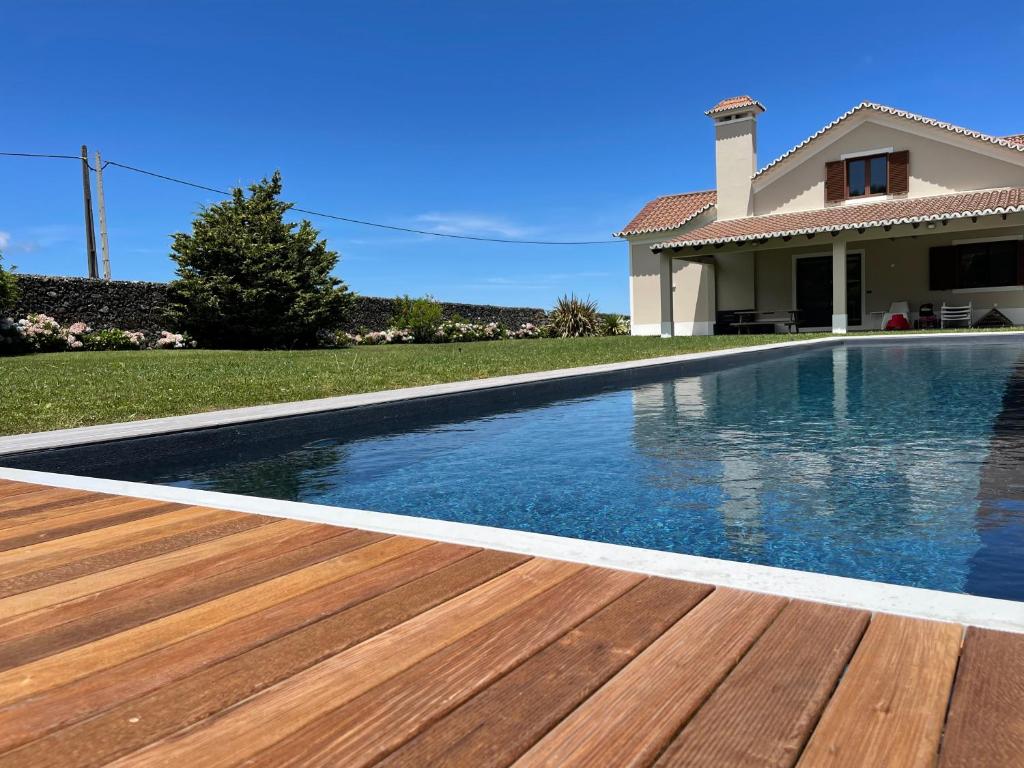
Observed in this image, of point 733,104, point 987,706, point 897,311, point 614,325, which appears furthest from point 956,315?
point 987,706

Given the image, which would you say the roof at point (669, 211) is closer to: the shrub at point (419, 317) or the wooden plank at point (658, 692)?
the shrub at point (419, 317)

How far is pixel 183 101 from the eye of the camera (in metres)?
30.4

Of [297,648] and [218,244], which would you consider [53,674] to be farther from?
[218,244]

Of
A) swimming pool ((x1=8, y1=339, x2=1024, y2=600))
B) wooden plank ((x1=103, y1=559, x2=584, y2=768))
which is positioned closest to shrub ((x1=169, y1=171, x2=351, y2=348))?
swimming pool ((x1=8, y1=339, x2=1024, y2=600))

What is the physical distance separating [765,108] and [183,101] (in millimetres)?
24429

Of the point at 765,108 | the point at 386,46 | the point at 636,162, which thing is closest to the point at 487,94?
the point at 386,46

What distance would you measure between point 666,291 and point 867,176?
668 centimetres

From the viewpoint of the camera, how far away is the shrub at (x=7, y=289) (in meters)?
13.6

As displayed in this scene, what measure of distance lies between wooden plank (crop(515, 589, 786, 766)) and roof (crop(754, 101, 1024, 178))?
21.0m

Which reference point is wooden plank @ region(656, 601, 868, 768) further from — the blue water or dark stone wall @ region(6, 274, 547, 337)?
dark stone wall @ region(6, 274, 547, 337)

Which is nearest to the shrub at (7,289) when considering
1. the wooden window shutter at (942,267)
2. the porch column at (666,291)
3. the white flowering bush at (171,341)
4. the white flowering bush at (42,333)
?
the white flowering bush at (42,333)

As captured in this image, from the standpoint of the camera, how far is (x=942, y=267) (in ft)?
61.7

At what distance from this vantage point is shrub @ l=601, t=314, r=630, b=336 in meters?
24.4

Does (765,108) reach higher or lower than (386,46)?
lower
